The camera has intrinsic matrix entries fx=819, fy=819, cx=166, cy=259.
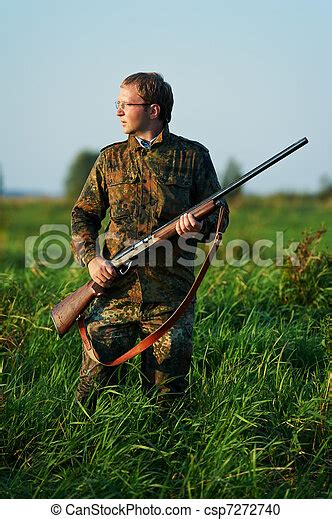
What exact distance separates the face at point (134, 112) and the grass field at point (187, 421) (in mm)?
1441

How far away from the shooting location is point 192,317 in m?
4.69

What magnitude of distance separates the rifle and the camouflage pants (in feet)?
0.30

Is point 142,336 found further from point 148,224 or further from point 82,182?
point 82,182

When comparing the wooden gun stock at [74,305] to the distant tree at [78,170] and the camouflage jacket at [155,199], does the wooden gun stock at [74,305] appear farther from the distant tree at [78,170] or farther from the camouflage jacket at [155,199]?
the distant tree at [78,170]

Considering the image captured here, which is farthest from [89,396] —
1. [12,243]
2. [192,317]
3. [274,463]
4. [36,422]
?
[12,243]

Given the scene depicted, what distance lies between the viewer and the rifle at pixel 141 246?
430 centimetres

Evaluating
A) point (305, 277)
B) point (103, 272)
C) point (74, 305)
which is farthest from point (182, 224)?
point (305, 277)

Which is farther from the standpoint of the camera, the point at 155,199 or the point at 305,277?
the point at 305,277

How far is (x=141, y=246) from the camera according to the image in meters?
4.45

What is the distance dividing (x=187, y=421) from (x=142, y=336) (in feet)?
1.78

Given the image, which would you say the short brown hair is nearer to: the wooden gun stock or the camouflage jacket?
the camouflage jacket

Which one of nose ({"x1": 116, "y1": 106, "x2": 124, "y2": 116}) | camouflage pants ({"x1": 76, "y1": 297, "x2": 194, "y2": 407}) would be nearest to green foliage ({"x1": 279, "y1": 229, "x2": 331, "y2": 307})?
camouflage pants ({"x1": 76, "y1": 297, "x2": 194, "y2": 407})

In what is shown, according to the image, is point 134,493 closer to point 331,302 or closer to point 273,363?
point 273,363

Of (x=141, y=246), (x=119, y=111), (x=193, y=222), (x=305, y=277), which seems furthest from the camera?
(x=305, y=277)
